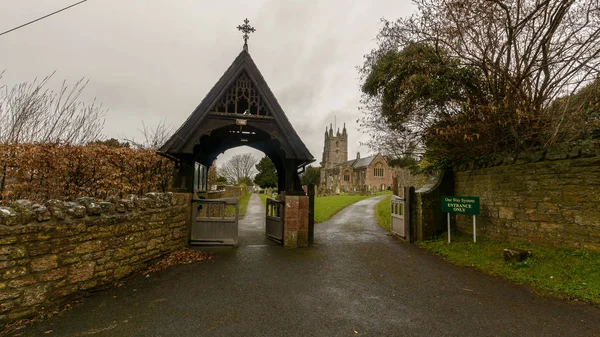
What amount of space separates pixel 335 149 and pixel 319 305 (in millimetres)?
83564

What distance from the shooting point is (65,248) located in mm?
4203

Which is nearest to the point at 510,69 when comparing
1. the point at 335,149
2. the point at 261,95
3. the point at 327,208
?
the point at 261,95

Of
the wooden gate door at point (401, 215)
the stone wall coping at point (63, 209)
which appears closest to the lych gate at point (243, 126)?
the stone wall coping at point (63, 209)

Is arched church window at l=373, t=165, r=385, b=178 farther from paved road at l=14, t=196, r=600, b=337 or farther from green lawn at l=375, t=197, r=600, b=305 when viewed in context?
paved road at l=14, t=196, r=600, b=337

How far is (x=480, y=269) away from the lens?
6270mm

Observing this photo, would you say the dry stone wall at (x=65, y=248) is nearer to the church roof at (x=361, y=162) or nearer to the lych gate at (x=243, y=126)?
the lych gate at (x=243, y=126)

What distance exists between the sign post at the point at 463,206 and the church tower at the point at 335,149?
76.4m

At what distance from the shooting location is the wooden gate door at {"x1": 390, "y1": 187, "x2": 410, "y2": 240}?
955 centimetres

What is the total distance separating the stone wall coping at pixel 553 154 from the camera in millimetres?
5895

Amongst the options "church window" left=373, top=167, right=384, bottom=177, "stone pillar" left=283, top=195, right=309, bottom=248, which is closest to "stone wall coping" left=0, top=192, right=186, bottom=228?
"stone pillar" left=283, top=195, right=309, bottom=248

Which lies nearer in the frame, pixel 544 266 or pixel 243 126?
pixel 544 266

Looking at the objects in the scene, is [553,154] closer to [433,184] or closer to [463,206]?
[463,206]

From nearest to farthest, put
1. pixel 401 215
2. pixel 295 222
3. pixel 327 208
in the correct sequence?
1. pixel 295 222
2. pixel 401 215
3. pixel 327 208

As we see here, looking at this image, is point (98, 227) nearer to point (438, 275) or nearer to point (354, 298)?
point (354, 298)
